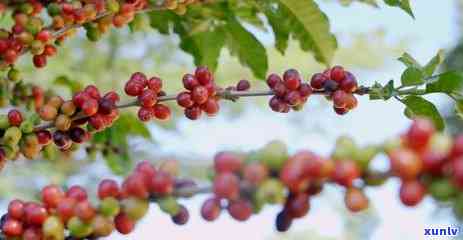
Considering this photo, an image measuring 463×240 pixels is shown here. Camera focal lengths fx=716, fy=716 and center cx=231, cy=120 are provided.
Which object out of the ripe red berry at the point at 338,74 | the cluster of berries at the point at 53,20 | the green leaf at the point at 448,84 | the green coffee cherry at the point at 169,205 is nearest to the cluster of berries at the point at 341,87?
the ripe red berry at the point at 338,74

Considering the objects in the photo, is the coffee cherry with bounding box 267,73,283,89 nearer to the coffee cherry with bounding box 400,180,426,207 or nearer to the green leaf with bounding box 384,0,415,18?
the green leaf with bounding box 384,0,415,18

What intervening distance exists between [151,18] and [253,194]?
28.9 inches

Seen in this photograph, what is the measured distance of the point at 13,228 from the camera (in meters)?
0.58

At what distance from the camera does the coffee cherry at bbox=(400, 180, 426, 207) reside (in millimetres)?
422

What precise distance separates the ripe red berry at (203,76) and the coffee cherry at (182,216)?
0.98ft

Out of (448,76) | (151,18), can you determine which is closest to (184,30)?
(151,18)

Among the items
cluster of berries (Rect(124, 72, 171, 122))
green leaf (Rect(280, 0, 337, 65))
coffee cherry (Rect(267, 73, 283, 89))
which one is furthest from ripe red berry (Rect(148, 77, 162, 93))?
green leaf (Rect(280, 0, 337, 65))

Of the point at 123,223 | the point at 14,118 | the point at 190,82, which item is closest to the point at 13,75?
the point at 14,118

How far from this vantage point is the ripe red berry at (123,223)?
532 mm

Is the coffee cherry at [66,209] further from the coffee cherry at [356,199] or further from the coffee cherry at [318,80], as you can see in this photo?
the coffee cherry at [318,80]

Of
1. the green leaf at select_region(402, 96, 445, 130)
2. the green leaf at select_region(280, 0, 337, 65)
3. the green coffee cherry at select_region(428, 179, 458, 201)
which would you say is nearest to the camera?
the green coffee cherry at select_region(428, 179, 458, 201)

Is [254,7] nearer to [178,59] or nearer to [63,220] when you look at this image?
[63,220]

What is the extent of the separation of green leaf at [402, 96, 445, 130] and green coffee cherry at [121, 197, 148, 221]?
1.52ft

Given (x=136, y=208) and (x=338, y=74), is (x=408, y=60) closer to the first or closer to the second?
(x=338, y=74)
